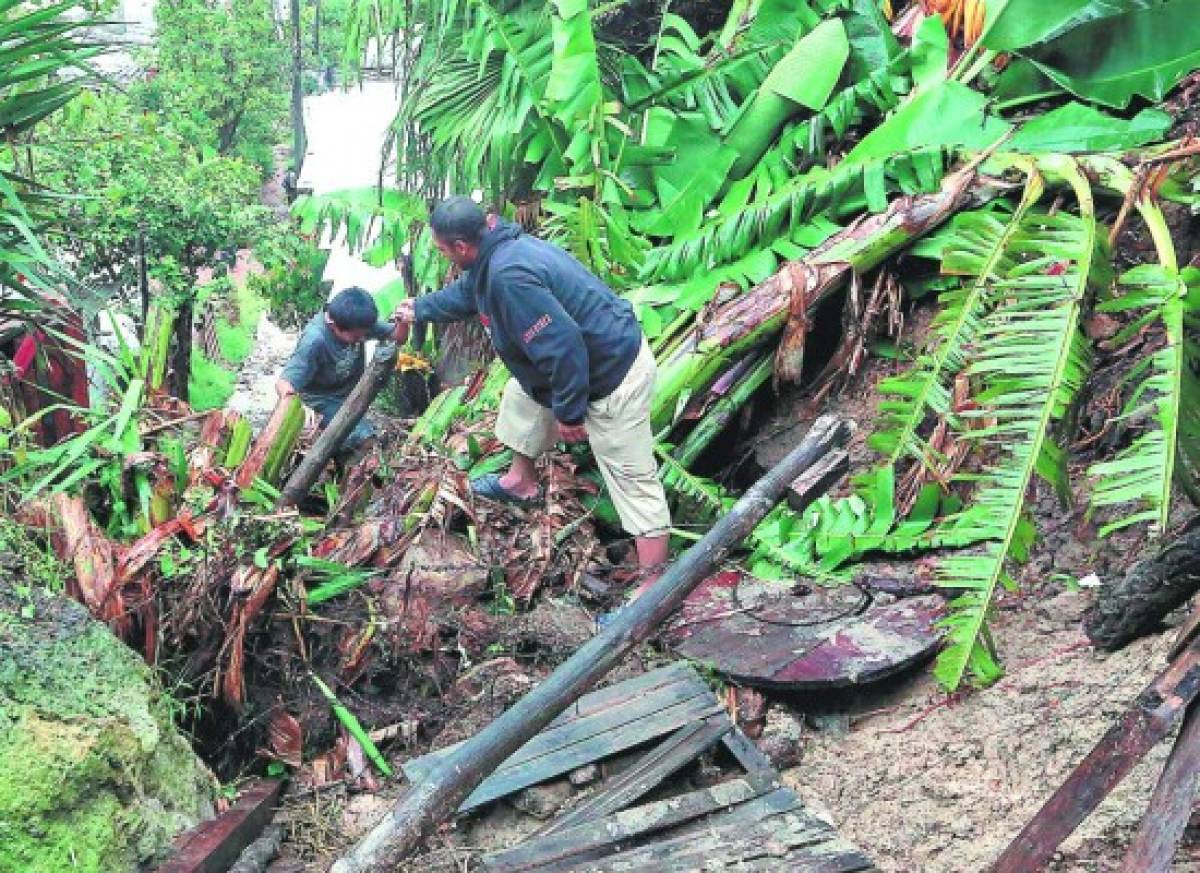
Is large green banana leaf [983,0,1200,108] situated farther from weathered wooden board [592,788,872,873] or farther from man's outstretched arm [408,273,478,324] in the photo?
weathered wooden board [592,788,872,873]

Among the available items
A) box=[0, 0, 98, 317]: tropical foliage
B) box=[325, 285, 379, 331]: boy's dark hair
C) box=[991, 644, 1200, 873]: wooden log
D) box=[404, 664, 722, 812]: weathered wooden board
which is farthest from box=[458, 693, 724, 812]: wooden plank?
box=[325, 285, 379, 331]: boy's dark hair

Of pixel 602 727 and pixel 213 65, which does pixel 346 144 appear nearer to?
pixel 213 65

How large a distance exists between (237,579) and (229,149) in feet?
51.8

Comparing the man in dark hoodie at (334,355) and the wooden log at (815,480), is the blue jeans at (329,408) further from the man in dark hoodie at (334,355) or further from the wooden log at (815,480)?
the wooden log at (815,480)

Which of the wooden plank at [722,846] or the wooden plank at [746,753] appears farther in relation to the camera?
the wooden plank at [746,753]

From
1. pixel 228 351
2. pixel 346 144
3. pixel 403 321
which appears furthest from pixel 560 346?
pixel 346 144

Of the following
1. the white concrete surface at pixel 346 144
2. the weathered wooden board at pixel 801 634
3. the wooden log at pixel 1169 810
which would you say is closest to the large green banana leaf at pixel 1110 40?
the weathered wooden board at pixel 801 634

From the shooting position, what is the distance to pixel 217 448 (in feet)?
16.5

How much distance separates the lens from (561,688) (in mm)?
2975

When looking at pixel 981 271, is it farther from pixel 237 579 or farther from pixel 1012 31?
pixel 237 579

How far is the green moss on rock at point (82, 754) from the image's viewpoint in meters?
3.02

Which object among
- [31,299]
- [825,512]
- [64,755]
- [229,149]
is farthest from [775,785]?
[229,149]

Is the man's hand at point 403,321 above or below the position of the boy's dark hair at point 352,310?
above

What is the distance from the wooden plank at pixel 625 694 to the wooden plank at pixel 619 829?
0.53 m
